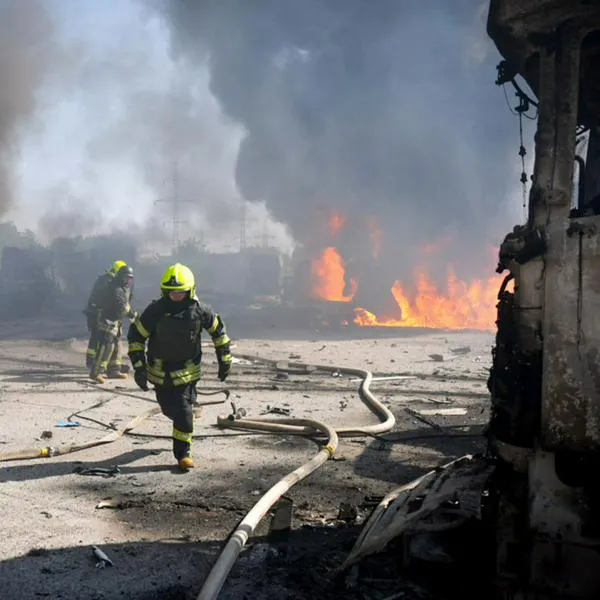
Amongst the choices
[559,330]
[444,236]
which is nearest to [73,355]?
[559,330]

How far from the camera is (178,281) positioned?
18.0 feet

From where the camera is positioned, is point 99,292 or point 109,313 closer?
point 109,313

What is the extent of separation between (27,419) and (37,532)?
12.1 ft

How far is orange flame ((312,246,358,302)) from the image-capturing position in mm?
32938

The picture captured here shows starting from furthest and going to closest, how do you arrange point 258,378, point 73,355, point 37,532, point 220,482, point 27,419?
point 73,355, point 258,378, point 27,419, point 220,482, point 37,532

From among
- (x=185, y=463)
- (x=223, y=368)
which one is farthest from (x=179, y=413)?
(x=223, y=368)

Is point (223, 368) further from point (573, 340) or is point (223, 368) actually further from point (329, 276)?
point (329, 276)

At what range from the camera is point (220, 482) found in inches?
195

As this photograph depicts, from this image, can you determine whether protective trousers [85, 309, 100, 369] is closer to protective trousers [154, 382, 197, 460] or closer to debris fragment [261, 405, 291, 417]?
debris fragment [261, 405, 291, 417]

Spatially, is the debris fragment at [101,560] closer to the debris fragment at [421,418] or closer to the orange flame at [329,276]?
the debris fragment at [421,418]

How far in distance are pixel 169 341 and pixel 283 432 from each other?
165 centimetres

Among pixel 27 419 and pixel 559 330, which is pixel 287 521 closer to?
pixel 559 330

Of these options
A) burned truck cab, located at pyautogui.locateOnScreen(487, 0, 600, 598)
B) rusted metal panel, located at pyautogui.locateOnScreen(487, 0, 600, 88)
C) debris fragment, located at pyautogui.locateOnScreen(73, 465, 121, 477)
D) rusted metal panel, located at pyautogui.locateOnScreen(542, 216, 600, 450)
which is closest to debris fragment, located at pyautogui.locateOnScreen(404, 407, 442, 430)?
debris fragment, located at pyautogui.locateOnScreen(73, 465, 121, 477)

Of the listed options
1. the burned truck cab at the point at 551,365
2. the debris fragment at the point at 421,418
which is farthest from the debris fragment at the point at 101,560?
the debris fragment at the point at 421,418
